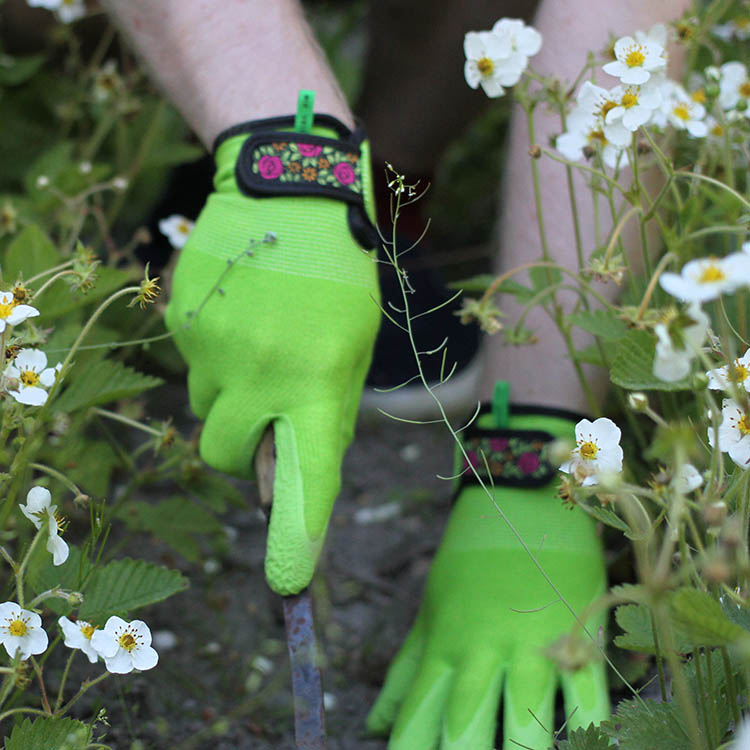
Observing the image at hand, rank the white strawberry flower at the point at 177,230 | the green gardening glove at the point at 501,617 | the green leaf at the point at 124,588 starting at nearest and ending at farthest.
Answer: the green leaf at the point at 124,588 < the green gardening glove at the point at 501,617 < the white strawberry flower at the point at 177,230

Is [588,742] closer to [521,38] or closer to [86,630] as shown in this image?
[86,630]

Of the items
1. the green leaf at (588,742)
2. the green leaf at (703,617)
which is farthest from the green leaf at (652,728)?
the green leaf at (703,617)

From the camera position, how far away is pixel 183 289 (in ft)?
3.02

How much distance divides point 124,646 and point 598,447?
0.37 m

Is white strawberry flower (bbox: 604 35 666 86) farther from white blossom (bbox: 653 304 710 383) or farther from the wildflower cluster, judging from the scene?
white blossom (bbox: 653 304 710 383)

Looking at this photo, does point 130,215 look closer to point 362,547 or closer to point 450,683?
point 362,547

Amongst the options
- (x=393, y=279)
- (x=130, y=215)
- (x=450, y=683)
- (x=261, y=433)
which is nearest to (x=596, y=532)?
(x=450, y=683)

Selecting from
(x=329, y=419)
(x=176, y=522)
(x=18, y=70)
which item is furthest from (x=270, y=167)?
(x=18, y=70)

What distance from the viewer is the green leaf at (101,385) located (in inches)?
33.1

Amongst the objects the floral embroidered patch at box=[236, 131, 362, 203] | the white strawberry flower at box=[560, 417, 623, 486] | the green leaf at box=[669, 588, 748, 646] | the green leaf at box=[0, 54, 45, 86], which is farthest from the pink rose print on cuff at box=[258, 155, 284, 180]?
the green leaf at box=[0, 54, 45, 86]

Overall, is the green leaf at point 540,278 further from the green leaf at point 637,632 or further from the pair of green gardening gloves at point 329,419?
the green leaf at point 637,632

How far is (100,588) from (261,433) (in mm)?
219

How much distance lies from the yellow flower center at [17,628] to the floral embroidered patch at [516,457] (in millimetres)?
472

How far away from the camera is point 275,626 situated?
1.09 m
